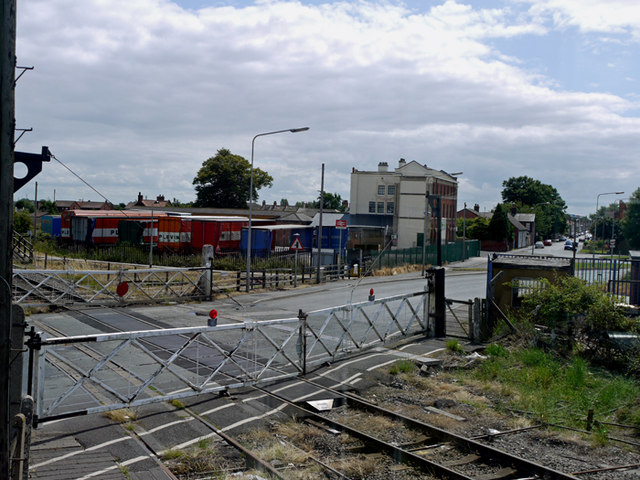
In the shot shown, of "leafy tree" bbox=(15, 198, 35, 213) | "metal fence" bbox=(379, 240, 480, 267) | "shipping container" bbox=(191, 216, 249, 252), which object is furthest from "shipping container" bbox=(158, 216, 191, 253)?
"leafy tree" bbox=(15, 198, 35, 213)

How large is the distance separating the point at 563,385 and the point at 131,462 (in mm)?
8397

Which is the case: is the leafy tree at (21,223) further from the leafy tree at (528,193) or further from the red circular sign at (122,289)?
the leafy tree at (528,193)

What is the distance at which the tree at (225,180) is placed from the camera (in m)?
85.2

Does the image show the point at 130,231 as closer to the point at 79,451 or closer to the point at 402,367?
the point at 402,367

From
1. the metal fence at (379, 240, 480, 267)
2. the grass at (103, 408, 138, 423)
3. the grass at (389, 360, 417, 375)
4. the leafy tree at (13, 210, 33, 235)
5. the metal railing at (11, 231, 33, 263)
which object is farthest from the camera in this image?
the leafy tree at (13, 210, 33, 235)

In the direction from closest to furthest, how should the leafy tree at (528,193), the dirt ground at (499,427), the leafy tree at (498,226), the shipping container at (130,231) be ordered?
the dirt ground at (499,427), the shipping container at (130,231), the leafy tree at (498,226), the leafy tree at (528,193)

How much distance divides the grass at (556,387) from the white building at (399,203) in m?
44.5

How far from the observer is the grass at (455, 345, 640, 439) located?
980 cm

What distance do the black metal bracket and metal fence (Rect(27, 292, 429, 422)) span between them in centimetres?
216

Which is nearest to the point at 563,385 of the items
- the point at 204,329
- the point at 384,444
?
the point at 384,444

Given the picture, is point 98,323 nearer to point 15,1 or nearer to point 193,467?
point 193,467

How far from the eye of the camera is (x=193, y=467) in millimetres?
7227

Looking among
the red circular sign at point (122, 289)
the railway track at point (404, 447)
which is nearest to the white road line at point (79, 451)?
the railway track at point (404, 447)

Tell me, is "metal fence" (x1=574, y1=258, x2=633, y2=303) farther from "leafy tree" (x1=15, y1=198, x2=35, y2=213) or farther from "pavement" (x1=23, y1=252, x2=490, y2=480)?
"leafy tree" (x1=15, y1=198, x2=35, y2=213)
